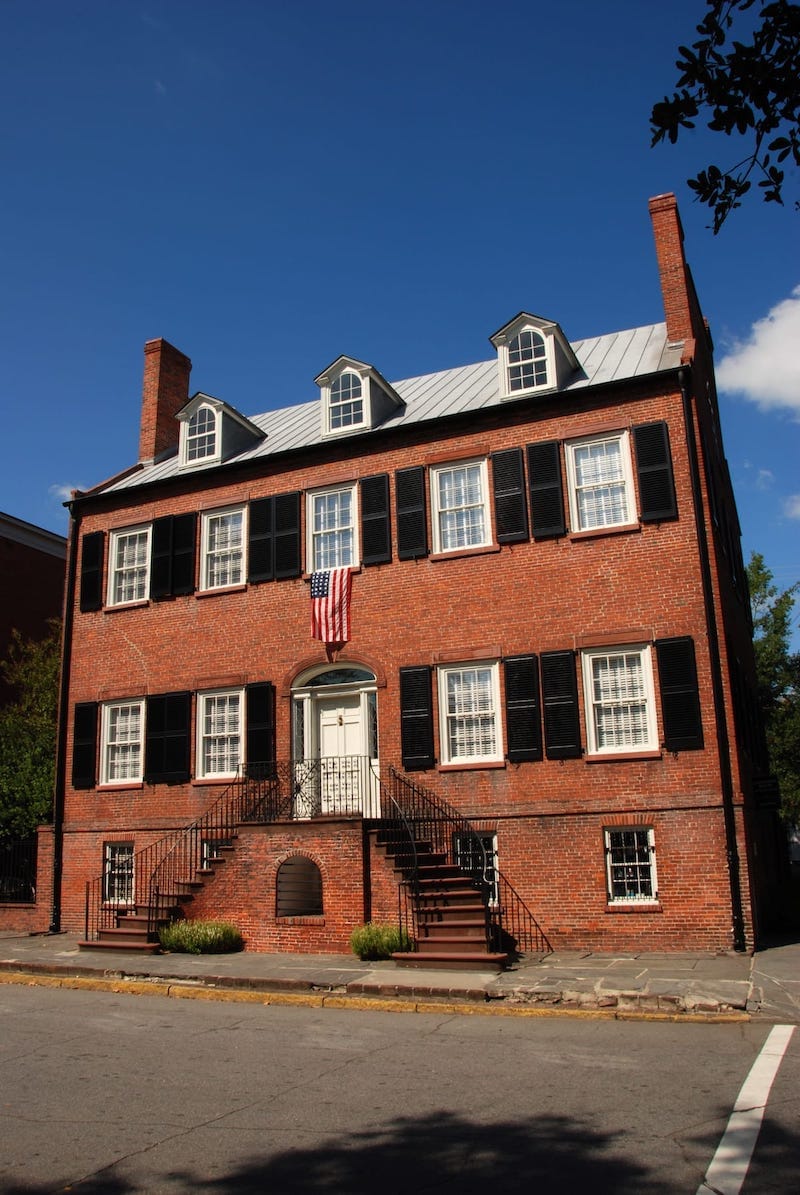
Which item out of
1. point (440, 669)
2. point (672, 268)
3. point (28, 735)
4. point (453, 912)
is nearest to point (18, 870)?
point (28, 735)

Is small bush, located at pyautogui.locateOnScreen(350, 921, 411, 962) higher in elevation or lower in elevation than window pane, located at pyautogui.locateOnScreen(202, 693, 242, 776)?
lower

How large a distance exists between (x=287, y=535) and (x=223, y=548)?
1.61 metres

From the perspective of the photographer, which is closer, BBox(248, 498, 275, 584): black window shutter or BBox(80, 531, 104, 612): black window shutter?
BBox(248, 498, 275, 584): black window shutter

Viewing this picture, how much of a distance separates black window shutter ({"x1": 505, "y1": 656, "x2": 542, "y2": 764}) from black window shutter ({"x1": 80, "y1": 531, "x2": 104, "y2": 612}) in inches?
366

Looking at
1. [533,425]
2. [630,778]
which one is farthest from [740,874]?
[533,425]

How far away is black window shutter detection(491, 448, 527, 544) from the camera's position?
54.5ft

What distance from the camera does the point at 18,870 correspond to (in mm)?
20516

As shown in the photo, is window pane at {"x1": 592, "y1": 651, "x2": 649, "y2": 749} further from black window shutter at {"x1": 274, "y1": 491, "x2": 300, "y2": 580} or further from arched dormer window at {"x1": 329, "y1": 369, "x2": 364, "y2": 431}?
arched dormer window at {"x1": 329, "y1": 369, "x2": 364, "y2": 431}

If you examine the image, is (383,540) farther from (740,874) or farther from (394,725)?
(740,874)

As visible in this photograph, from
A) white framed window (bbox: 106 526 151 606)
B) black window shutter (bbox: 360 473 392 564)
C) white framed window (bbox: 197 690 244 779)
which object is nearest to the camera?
black window shutter (bbox: 360 473 392 564)

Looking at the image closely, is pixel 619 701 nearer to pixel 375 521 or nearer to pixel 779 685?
pixel 375 521

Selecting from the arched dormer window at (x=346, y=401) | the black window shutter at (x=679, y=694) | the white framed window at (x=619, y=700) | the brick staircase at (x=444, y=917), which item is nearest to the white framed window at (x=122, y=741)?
the brick staircase at (x=444, y=917)

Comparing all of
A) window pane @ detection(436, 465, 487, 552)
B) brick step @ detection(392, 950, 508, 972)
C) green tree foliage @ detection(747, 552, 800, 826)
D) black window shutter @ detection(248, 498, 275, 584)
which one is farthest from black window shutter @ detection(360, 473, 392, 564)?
green tree foliage @ detection(747, 552, 800, 826)

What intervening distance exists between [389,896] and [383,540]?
625cm
